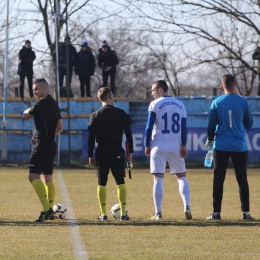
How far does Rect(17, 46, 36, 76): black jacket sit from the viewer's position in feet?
90.1

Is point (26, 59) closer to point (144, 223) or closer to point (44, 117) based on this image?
point (44, 117)

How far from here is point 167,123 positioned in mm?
11594

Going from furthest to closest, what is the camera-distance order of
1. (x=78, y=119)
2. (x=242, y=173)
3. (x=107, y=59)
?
(x=78, y=119) → (x=107, y=59) → (x=242, y=173)

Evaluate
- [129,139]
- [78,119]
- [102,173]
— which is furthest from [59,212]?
[78,119]

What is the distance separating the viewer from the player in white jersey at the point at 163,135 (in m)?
11.6

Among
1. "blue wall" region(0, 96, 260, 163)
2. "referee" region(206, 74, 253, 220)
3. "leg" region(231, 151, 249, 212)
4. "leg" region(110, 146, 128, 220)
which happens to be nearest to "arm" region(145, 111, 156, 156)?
"leg" region(110, 146, 128, 220)

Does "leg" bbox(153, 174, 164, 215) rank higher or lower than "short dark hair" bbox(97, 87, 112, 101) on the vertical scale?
lower

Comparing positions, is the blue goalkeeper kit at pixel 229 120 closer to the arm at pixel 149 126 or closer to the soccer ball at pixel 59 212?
the arm at pixel 149 126

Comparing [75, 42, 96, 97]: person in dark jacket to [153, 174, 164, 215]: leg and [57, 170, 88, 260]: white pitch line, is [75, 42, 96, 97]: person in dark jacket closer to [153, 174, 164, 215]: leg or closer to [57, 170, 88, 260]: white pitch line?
[57, 170, 88, 260]: white pitch line

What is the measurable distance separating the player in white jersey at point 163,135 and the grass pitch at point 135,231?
0.62 m

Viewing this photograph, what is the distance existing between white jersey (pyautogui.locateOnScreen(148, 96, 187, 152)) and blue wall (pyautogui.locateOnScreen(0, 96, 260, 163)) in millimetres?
16815

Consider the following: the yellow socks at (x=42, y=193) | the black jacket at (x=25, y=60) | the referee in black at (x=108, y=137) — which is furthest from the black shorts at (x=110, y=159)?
the black jacket at (x=25, y=60)

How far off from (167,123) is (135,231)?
195 cm

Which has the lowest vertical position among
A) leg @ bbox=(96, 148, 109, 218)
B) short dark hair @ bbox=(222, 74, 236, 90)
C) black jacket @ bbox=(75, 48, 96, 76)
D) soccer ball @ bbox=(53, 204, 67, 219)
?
soccer ball @ bbox=(53, 204, 67, 219)
